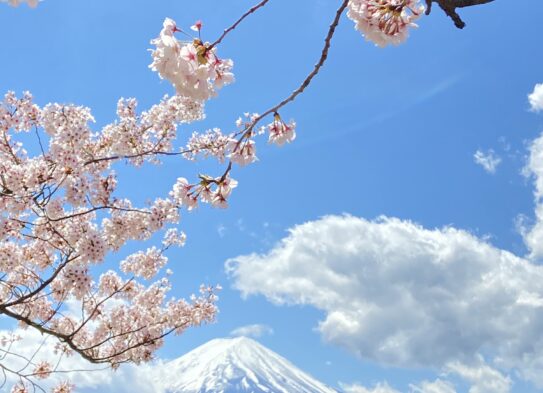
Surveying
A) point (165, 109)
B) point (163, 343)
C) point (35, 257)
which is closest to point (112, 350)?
point (163, 343)

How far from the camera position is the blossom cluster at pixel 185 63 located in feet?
7.22

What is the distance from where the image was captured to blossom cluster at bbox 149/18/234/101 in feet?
7.22

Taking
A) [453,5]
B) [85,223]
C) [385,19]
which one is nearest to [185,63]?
[385,19]

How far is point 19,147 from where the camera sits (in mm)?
8203

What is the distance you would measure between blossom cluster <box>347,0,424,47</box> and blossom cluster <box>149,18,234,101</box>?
0.74 m

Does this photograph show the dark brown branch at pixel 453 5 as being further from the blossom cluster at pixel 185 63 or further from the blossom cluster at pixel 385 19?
the blossom cluster at pixel 185 63

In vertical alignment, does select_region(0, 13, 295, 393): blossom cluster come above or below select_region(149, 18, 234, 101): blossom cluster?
above

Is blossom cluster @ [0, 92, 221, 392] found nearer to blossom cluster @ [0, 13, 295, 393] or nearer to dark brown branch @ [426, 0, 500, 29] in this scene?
blossom cluster @ [0, 13, 295, 393]

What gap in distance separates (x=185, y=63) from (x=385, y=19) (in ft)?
3.37

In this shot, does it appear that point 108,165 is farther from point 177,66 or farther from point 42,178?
point 177,66

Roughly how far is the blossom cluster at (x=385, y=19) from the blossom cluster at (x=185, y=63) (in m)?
0.74

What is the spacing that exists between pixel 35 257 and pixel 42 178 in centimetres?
291

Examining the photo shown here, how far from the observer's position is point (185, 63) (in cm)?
223

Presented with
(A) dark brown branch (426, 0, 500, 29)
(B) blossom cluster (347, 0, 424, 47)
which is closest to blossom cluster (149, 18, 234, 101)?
(B) blossom cluster (347, 0, 424, 47)
